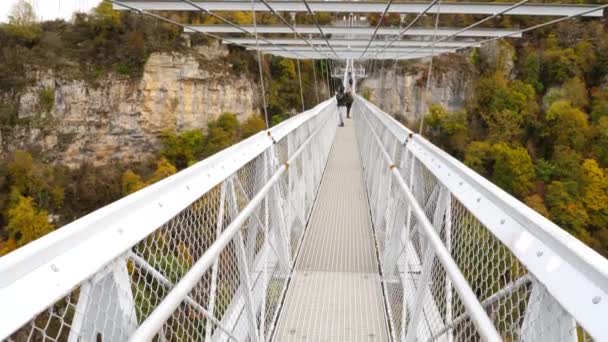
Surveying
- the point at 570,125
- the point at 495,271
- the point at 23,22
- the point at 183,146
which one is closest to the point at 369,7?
the point at 495,271

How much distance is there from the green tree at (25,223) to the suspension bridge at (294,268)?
27.8 metres

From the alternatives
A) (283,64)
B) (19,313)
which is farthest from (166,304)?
(283,64)

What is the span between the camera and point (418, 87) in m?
43.8

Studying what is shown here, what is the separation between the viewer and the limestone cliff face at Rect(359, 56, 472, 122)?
43094 mm

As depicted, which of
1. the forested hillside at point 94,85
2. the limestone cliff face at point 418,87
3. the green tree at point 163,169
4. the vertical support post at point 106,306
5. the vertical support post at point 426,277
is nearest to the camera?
the vertical support post at point 106,306

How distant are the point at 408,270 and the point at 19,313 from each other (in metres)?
1.86

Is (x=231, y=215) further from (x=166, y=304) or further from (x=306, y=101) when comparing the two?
(x=306, y=101)

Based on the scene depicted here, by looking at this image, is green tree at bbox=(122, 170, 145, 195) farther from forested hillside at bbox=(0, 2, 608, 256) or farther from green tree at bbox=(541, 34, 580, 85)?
green tree at bbox=(541, 34, 580, 85)

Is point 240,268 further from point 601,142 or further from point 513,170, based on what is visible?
point 601,142

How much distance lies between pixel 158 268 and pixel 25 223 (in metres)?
31.4

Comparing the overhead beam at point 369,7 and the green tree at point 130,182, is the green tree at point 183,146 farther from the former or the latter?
the overhead beam at point 369,7

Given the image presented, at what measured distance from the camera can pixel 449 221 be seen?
154 centimetres

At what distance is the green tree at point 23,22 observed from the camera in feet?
132

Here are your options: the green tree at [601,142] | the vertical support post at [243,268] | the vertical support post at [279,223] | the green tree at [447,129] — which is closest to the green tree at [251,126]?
the green tree at [447,129]
